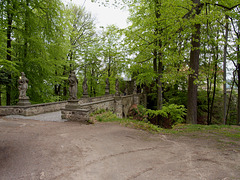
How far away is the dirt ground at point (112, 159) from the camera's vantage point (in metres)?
2.63

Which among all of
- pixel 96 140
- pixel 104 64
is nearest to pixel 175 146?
pixel 96 140

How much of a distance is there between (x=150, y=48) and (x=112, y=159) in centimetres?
852

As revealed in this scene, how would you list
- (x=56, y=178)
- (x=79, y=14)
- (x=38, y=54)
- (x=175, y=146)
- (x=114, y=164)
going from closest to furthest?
(x=56, y=178), (x=114, y=164), (x=175, y=146), (x=38, y=54), (x=79, y=14)

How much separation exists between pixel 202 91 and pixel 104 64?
15503 millimetres

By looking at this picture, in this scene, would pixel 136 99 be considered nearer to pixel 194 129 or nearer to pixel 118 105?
pixel 118 105

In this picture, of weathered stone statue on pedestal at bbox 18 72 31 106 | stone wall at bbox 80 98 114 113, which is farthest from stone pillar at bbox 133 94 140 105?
weathered stone statue on pedestal at bbox 18 72 31 106

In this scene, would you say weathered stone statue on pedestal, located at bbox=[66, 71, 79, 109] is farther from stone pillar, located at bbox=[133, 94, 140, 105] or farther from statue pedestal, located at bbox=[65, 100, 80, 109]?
stone pillar, located at bbox=[133, 94, 140, 105]

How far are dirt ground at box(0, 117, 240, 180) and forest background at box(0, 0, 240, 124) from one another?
428 centimetres

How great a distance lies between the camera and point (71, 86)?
29.1 ft

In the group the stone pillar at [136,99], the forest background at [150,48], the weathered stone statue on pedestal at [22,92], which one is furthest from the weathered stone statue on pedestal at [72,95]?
the stone pillar at [136,99]

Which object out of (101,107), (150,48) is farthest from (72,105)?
(150,48)

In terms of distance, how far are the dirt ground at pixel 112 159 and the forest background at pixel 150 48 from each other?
428 cm

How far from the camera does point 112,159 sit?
3.30 m

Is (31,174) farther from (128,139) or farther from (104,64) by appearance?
(104,64)
